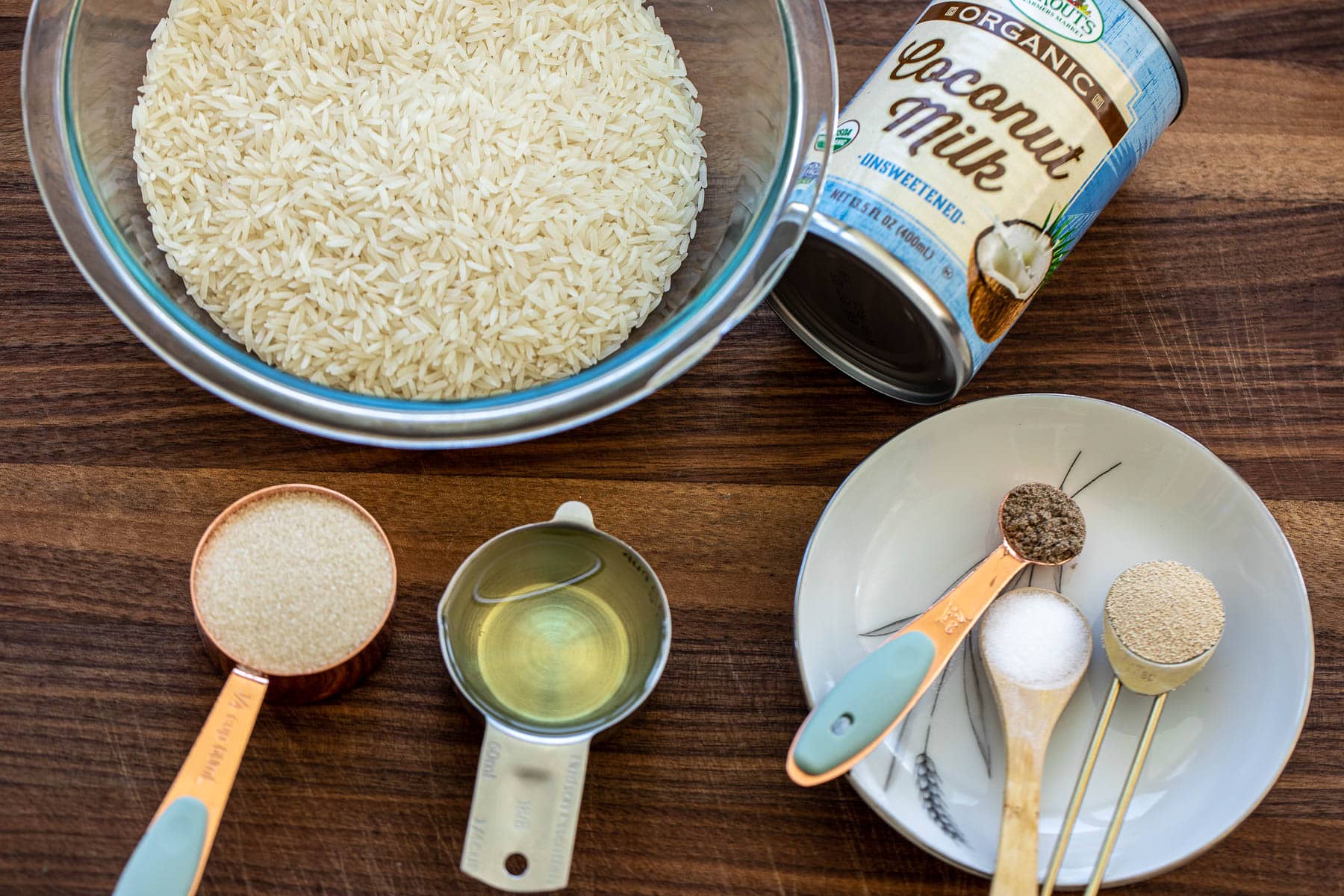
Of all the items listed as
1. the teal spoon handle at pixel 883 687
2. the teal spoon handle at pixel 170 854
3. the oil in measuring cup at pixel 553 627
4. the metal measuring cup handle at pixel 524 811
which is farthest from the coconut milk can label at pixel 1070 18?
the teal spoon handle at pixel 170 854

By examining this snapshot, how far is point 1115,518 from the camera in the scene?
988 millimetres

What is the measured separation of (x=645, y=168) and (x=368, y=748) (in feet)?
1.91

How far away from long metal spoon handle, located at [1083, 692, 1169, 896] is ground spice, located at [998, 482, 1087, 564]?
16cm

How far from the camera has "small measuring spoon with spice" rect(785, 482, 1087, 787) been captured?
855 millimetres

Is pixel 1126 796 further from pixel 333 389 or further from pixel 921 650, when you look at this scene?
pixel 333 389

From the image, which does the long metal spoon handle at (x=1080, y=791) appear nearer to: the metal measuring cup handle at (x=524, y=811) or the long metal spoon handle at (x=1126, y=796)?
the long metal spoon handle at (x=1126, y=796)

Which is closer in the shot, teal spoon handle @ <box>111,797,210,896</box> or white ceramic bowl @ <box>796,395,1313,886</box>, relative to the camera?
teal spoon handle @ <box>111,797,210,896</box>

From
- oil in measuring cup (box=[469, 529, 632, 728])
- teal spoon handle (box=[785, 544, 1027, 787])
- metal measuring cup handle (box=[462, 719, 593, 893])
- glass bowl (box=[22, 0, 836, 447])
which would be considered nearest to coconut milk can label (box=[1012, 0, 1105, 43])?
glass bowl (box=[22, 0, 836, 447])

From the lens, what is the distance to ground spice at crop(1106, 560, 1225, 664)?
0.90 metres

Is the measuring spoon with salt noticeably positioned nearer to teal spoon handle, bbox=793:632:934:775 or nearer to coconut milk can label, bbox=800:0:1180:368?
teal spoon handle, bbox=793:632:934:775

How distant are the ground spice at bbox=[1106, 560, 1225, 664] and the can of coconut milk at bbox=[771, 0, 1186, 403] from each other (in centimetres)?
26

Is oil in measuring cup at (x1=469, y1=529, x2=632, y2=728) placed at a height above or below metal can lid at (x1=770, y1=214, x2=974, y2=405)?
below

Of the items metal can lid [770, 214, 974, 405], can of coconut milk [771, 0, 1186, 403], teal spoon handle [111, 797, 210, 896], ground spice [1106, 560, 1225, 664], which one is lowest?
teal spoon handle [111, 797, 210, 896]

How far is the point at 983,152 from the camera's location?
0.84 m
